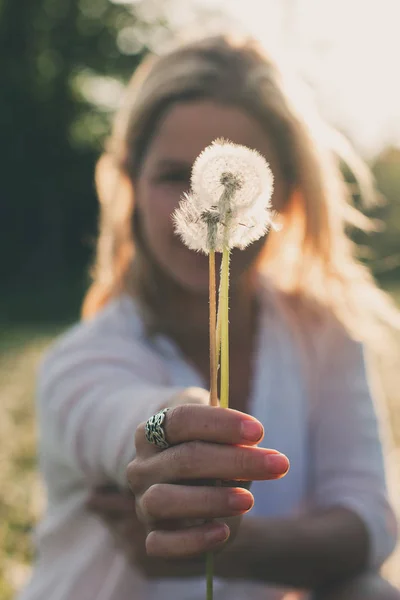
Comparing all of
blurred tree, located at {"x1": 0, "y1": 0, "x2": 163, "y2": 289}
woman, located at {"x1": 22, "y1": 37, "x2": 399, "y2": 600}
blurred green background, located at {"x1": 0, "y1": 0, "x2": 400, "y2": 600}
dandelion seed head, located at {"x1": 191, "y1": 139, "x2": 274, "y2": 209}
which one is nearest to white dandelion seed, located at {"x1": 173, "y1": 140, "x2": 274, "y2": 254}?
dandelion seed head, located at {"x1": 191, "y1": 139, "x2": 274, "y2": 209}

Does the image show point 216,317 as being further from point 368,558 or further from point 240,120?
point 368,558

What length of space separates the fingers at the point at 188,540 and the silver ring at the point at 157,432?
0.23 feet

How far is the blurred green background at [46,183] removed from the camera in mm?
3715

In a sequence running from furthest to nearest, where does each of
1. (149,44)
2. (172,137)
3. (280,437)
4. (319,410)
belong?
(149,44), (319,410), (280,437), (172,137)

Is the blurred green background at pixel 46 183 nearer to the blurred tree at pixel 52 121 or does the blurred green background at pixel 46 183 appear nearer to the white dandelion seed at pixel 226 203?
the blurred tree at pixel 52 121

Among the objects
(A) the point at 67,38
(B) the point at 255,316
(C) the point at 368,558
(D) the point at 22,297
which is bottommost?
(C) the point at 368,558

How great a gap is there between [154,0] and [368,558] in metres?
13.5

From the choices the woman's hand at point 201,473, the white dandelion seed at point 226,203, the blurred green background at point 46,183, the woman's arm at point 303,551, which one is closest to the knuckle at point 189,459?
the woman's hand at point 201,473

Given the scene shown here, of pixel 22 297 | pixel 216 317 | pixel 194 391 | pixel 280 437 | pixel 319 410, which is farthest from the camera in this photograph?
pixel 22 297

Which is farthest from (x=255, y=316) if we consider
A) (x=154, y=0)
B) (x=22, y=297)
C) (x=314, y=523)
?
(x=154, y=0)

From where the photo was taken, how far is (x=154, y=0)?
43.7ft

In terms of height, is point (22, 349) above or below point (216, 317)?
above

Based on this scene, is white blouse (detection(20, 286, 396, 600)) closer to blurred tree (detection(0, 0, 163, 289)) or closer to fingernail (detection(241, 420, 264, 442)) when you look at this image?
fingernail (detection(241, 420, 264, 442))

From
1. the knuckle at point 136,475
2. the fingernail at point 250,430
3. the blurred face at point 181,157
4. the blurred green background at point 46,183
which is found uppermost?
the blurred green background at point 46,183
